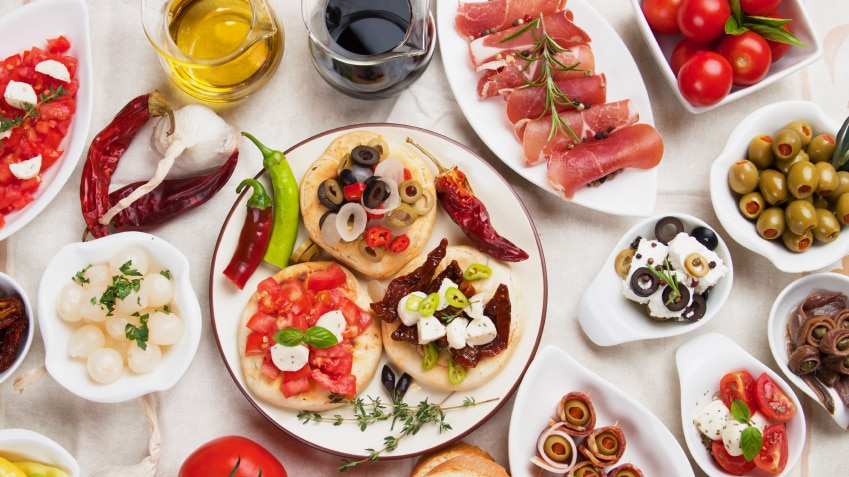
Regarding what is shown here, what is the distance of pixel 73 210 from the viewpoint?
2.76 m

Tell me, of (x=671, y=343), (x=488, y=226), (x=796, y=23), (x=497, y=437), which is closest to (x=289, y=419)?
(x=497, y=437)

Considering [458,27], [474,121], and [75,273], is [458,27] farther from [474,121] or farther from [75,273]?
[75,273]

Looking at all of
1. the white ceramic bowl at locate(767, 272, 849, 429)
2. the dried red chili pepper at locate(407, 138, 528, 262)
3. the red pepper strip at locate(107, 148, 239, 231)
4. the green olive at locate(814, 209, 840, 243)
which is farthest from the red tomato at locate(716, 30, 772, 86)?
the red pepper strip at locate(107, 148, 239, 231)

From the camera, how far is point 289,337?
7.85ft

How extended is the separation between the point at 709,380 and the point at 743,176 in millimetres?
808

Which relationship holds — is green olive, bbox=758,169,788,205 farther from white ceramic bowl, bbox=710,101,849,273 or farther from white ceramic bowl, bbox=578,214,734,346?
white ceramic bowl, bbox=578,214,734,346

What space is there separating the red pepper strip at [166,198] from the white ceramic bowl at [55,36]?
211 millimetres

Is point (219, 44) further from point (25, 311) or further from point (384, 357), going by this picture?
point (384, 357)

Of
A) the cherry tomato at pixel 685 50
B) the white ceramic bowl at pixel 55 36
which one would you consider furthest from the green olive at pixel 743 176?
the white ceramic bowl at pixel 55 36

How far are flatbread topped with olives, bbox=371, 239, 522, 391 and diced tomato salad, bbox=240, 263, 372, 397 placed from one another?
137mm

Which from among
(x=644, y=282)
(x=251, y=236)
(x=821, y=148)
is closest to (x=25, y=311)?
(x=251, y=236)

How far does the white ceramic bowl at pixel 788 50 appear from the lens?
267 centimetres

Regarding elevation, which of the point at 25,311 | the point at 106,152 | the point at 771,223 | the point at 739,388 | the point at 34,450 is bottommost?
the point at 34,450

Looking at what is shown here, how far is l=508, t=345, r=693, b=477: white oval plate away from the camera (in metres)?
2.55
